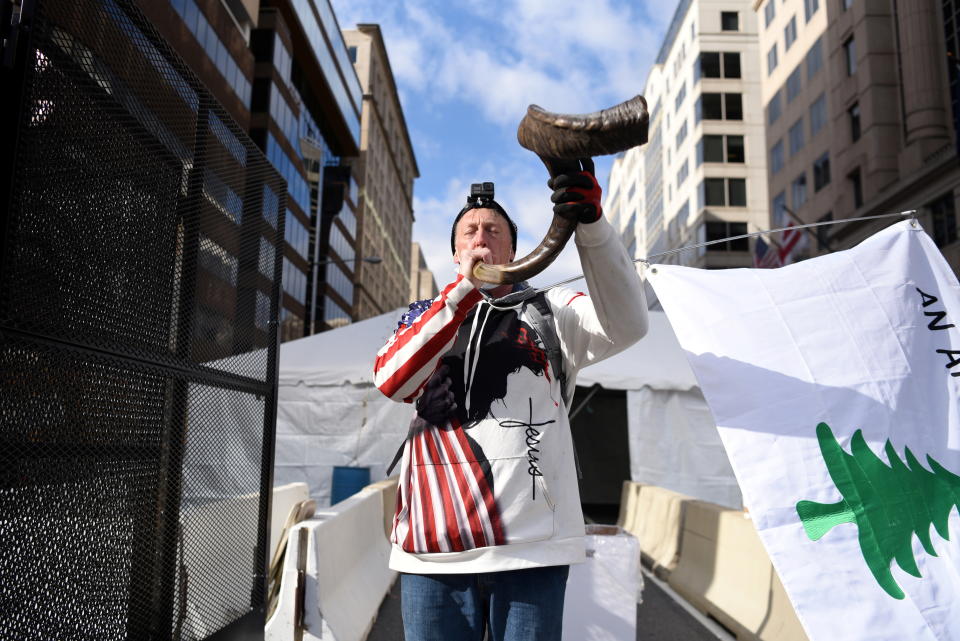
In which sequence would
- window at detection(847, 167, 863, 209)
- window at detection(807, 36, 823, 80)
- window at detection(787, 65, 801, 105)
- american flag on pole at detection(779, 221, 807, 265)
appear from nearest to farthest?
american flag on pole at detection(779, 221, 807, 265)
window at detection(847, 167, 863, 209)
window at detection(807, 36, 823, 80)
window at detection(787, 65, 801, 105)

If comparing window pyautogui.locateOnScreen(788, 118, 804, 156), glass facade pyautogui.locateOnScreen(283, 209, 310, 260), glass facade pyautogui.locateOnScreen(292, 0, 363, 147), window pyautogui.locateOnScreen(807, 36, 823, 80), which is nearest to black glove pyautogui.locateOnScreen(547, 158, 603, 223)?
glass facade pyautogui.locateOnScreen(283, 209, 310, 260)

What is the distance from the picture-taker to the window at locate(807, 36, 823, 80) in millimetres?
38656

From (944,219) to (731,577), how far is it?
25.2m

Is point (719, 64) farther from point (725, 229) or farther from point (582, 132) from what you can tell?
point (582, 132)

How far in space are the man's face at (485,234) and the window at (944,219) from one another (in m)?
28.2

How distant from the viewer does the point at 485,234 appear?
2275 millimetres

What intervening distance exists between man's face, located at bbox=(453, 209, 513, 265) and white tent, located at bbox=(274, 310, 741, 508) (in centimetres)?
939

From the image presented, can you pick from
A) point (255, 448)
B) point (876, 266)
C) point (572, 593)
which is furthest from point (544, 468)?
point (572, 593)

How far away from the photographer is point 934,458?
3.01 meters

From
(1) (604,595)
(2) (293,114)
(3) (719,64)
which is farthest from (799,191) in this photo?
(1) (604,595)

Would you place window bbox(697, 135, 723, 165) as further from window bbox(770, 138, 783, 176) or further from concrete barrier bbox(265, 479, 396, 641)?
concrete barrier bbox(265, 479, 396, 641)

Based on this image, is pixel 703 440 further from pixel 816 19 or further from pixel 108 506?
pixel 816 19

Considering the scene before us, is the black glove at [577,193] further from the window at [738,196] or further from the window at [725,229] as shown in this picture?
the window at [738,196]

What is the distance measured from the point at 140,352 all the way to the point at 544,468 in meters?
1.87
